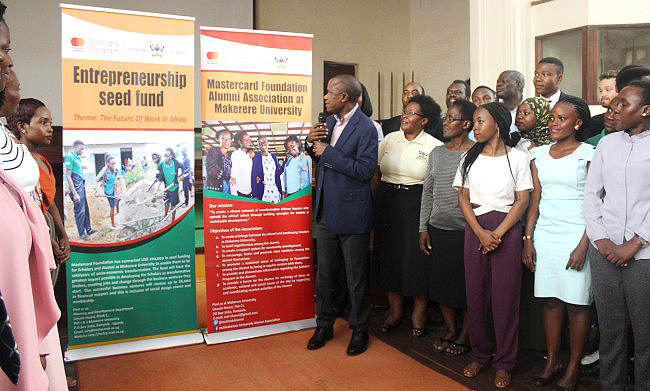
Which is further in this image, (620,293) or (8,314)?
(620,293)

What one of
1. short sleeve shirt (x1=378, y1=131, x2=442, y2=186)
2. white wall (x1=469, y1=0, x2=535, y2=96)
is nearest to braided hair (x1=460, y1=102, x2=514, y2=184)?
short sleeve shirt (x1=378, y1=131, x2=442, y2=186)

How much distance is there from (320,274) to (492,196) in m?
1.19

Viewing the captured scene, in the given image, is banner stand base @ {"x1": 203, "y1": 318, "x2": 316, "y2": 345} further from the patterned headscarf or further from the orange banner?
the patterned headscarf

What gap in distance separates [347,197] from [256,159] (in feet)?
2.25

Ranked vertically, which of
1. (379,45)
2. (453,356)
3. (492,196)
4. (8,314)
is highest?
(379,45)

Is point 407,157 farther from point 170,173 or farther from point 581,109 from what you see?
point 170,173

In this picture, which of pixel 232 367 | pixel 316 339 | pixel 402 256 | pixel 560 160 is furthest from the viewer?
pixel 402 256

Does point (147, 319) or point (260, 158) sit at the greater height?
point (260, 158)

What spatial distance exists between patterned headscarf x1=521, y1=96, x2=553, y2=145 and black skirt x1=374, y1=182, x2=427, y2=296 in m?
0.77

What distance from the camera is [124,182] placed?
3201 millimetres

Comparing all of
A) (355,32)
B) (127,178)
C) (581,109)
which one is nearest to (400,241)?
(581,109)

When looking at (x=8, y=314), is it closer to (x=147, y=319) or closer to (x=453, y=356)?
(x=147, y=319)

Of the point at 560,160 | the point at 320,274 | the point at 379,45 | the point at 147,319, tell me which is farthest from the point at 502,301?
the point at 379,45

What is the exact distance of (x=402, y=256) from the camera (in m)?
A: 3.50
